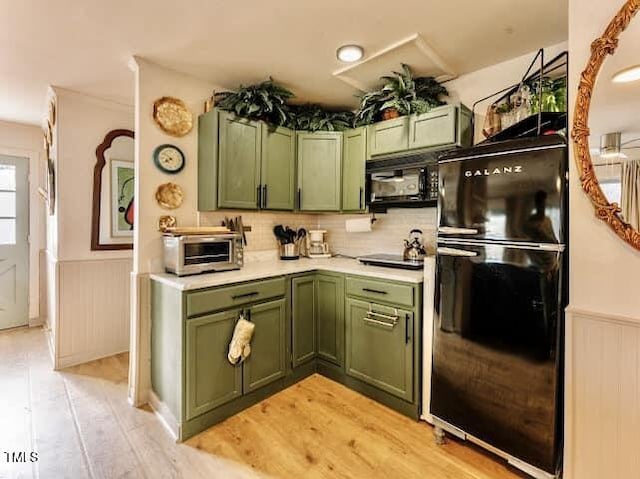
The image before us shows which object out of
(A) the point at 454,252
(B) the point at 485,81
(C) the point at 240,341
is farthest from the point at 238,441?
(B) the point at 485,81

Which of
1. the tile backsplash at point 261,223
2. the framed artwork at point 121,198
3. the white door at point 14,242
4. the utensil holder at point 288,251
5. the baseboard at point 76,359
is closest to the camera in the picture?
the tile backsplash at point 261,223

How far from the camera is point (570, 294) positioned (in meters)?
1.49

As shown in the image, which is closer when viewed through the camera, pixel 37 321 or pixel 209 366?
pixel 209 366

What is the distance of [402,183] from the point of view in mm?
2590

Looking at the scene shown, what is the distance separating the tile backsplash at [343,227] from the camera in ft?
9.01

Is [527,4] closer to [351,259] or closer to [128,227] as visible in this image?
[351,259]

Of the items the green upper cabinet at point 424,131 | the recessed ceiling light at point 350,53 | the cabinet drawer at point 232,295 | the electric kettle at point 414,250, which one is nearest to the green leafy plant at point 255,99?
the recessed ceiling light at point 350,53

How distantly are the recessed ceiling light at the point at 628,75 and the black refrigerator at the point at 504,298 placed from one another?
0.29 m

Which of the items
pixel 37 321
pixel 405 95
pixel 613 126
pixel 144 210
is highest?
pixel 405 95

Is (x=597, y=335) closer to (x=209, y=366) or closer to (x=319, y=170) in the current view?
(x=209, y=366)

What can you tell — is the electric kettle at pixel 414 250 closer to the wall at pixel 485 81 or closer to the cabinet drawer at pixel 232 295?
the wall at pixel 485 81

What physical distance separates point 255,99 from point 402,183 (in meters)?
1.37

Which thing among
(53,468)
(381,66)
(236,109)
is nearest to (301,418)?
(53,468)

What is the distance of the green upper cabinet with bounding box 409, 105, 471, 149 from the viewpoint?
2.28 m
